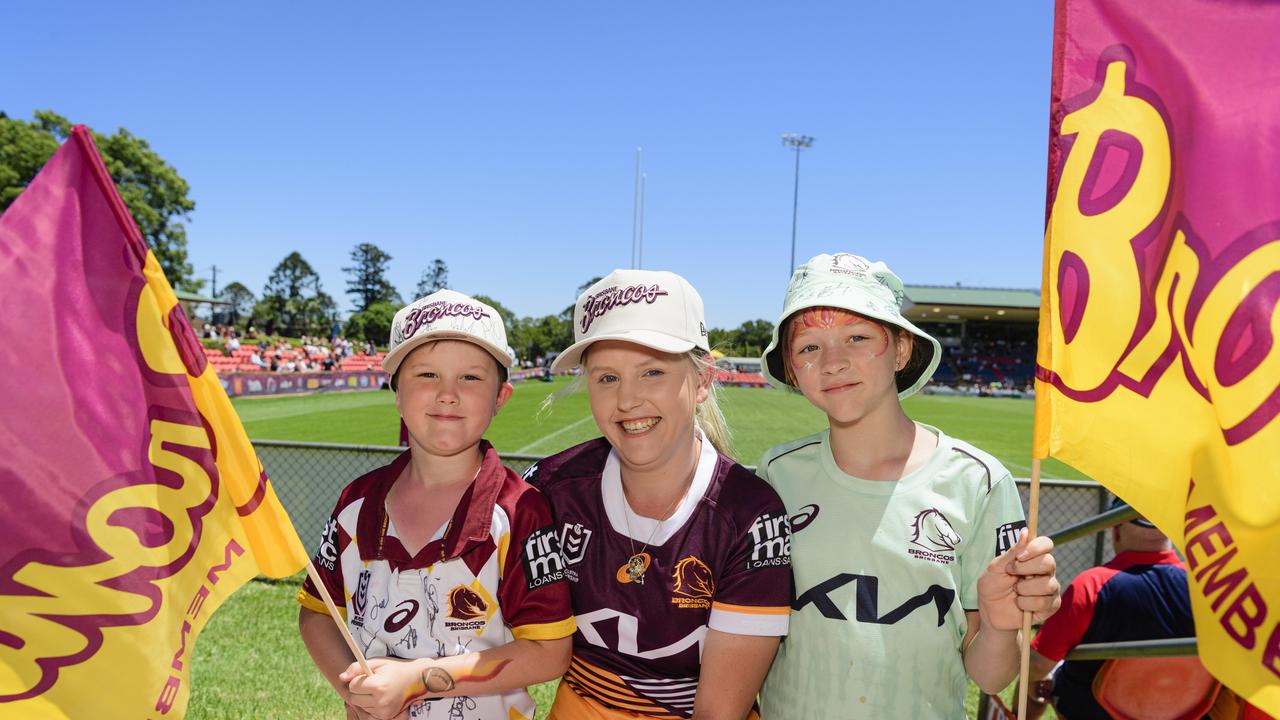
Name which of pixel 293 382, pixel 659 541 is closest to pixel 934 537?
pixel 659 541

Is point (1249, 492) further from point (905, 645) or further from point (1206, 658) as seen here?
point (905, 645)

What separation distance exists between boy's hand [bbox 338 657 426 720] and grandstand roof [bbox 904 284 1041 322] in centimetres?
6873

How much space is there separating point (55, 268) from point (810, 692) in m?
2.19

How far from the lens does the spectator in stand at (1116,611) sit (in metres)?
2.57

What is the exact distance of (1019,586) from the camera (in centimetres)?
180

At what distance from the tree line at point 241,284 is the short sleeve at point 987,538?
38.5 inches

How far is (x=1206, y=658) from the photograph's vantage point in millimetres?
1415

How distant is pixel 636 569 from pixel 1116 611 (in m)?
1.81

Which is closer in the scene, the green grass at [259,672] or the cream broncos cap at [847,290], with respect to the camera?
the cream broncos cap at [847,290]

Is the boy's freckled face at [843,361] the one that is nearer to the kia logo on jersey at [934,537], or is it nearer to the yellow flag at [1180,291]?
the kia logo on jersey at [934,537]

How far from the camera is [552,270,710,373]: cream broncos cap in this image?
206cm

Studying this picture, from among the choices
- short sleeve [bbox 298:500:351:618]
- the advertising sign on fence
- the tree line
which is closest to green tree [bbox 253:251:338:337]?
the tree line

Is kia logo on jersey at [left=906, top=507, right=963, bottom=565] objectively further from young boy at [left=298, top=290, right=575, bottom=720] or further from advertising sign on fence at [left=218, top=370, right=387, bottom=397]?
advertising sign on fence at [left=218, top=370, right=387, bottom=397]

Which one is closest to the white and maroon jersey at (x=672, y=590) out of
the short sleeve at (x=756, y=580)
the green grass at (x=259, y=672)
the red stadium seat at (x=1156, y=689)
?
the short sleeve at (x=756, y=580)
